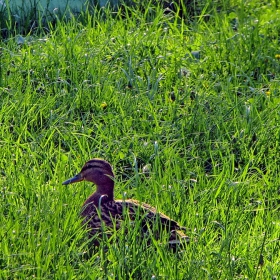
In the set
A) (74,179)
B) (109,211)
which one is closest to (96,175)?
(74,179)

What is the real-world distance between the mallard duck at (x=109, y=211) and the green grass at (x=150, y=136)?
0.11 meters

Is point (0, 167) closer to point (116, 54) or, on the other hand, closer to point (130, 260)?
point (130, 260)

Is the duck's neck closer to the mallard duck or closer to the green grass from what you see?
the mallard duck

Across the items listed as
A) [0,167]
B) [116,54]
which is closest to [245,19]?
[116,54]

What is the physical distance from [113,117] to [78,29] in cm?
162

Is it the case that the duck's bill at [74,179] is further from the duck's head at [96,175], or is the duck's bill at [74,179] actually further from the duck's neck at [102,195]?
the duck's neck at [102,195]

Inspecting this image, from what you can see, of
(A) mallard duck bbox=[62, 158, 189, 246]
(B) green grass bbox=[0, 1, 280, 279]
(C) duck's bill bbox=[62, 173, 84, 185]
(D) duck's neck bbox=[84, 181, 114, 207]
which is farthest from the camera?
(C) duck's bill bbox=[62, 173, 84, 185]

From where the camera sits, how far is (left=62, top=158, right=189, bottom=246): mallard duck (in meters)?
4.34

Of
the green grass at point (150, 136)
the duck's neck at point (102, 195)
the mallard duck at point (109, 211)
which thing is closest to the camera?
the green grass at point (150, 136)

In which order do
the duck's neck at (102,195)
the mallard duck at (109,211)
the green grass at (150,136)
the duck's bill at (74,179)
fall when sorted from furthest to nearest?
the duck's bill at (74,179) → the duck's neck at (102,195) → the mallard duck at (109,211) → the green grass at (150,136)

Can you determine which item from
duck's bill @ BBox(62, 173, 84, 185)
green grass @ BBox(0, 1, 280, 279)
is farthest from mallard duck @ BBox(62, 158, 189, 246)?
green grass @ BBox(0, 1, 280, 279)

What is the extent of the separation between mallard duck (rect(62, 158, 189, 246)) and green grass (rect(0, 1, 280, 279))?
106 millimetres

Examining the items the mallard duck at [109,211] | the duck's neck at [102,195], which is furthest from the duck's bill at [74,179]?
the duck's neck at [102,195]

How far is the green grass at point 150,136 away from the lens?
13.6ft
